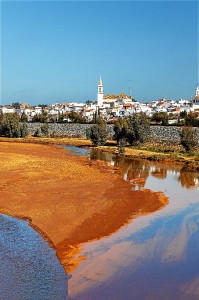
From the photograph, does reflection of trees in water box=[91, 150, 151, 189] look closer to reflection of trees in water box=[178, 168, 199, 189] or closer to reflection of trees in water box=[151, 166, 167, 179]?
reflection of trees in water box=[151, 166, 167, 179]

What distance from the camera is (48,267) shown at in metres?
13.8

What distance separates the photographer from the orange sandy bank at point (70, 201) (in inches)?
686

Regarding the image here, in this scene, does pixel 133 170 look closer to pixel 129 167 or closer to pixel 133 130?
pixel 129 167

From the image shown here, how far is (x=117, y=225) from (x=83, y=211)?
8.09ft

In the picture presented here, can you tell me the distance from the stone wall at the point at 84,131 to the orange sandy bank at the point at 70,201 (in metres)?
27.5

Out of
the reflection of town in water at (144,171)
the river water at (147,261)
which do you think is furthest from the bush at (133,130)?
the river water at (147,261)

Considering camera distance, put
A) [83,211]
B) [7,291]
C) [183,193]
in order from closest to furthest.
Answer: [7,291] < [83,211] < [183,193]

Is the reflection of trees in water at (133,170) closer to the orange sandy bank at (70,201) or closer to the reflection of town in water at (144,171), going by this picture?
the reflection of town in water at (144,171)

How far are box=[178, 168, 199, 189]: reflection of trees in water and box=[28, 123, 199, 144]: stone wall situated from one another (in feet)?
73.0

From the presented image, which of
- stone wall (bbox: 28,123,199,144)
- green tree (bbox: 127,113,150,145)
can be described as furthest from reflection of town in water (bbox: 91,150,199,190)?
stone wall (bbox: 28,123,199,144)

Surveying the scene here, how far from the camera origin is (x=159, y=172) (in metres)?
35.2

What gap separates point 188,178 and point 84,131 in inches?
1813

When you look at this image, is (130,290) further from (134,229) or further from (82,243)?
(134,229)

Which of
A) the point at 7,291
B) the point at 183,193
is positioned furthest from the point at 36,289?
the point at 183,193
